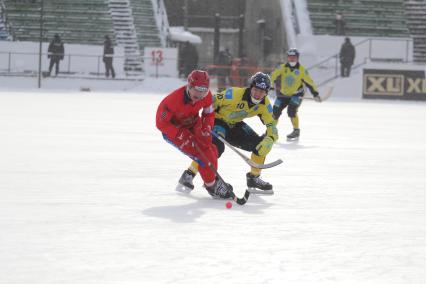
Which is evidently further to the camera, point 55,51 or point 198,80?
point 55,51

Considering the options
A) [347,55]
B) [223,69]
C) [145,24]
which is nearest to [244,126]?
[347,55]

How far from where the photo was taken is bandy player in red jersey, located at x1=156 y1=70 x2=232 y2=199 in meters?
7.75

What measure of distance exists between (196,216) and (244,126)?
6.62ft

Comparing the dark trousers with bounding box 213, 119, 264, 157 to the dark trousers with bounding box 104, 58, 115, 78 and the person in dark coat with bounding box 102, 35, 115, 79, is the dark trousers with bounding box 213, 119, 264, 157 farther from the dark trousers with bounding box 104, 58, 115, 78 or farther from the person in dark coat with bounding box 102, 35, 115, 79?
the dark trousers with bounding box 104, 58, 115, 78

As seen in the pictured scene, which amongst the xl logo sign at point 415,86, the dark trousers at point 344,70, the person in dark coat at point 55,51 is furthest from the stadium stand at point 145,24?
the xl logo sign at point 415,86

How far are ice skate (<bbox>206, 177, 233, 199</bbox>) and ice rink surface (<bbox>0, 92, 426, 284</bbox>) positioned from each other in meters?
0.11

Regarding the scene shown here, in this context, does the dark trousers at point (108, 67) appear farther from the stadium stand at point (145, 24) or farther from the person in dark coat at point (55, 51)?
the stadium stand at point (145, 24)

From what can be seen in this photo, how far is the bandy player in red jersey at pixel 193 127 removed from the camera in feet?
25.4

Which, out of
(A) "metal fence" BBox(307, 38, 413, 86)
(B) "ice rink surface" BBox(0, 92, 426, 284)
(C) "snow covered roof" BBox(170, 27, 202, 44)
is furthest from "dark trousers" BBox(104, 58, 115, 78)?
(B) "ice rink surface" BBox(0, 92, 426, 284)

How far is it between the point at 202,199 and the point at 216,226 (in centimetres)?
149

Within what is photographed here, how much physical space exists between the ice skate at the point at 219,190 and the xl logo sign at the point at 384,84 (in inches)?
902

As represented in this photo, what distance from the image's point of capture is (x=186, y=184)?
27.4 ft

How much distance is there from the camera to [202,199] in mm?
7918

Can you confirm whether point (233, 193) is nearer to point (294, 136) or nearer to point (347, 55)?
point (294, 136)
